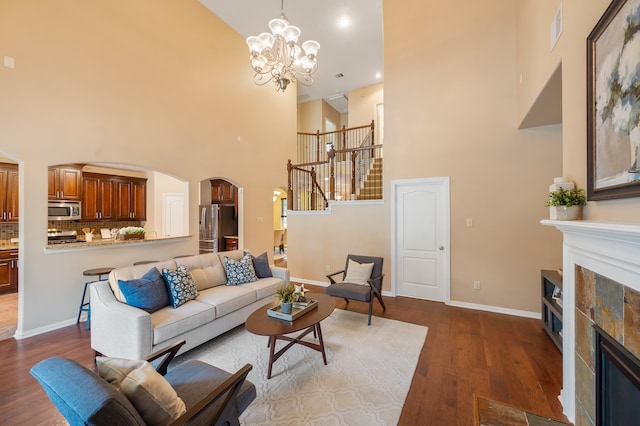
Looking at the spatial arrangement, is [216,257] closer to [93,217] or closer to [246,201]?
[246,201]

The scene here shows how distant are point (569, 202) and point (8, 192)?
8082mm

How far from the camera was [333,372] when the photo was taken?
2.51m

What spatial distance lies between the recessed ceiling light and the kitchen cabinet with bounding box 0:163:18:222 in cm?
705

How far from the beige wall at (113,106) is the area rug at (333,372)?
93.6 inches

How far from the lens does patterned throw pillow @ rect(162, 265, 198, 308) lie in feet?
9.59

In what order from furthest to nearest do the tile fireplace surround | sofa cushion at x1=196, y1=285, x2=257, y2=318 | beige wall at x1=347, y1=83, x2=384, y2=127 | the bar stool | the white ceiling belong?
1. beige wall at x1=347, y1=83, x2=384, y2=127
2. the white ceiling
3. the bar stool
4. sofa cushion at x1=196, y1=285, x2=257, y2=318
5. the tile fireplace surround

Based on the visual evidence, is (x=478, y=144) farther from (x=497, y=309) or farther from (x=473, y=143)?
(x=497, y=309)

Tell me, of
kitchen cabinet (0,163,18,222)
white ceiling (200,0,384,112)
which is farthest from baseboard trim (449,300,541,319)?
kitchen cabinet (0,163,18,222)

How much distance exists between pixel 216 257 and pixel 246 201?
268cm

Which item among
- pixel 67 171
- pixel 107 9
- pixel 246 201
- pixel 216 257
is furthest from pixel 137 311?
pixel 67 171

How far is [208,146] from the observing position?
5.52 meters

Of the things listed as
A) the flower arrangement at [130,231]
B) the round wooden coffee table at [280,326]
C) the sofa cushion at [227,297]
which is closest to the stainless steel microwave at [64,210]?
the flower arrangement at [130,231]

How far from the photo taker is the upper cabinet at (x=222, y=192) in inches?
275

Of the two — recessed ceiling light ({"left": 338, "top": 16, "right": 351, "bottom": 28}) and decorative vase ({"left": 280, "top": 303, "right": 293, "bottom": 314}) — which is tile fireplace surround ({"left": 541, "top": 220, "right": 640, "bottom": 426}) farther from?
recessed ceiling light ({"left": 338, "top": 16, "right": 351, "bottom": 28})
